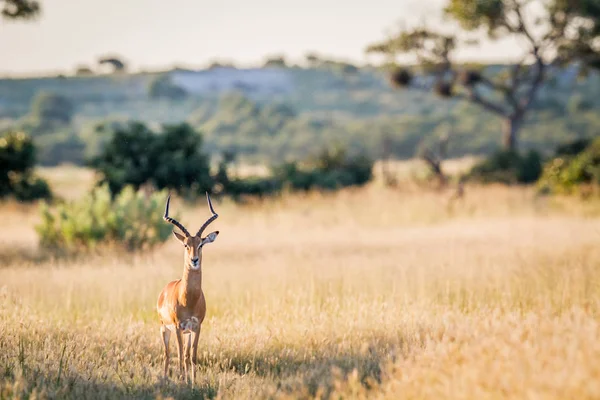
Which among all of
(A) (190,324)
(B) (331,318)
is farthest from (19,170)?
(A) (190,324)

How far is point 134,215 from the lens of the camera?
1555 centimetres

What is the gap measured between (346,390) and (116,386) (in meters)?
1.95

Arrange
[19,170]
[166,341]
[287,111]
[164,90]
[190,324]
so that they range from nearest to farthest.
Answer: [190,324] < [166,341] < [19,170] < [287,111] < [164,90]

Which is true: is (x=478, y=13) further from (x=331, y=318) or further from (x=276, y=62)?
(x=276, y=62)

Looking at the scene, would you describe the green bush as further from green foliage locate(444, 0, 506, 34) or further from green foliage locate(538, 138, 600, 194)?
green foliage locate(444, 0, 506, 34)

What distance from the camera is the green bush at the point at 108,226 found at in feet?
50.3

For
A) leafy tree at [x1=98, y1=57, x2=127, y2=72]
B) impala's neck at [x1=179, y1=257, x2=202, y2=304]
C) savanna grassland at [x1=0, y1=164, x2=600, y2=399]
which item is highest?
leafy tree at [x1=98, y1=57, x2=127, y2=72]

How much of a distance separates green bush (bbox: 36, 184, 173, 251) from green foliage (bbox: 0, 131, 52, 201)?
399 inches

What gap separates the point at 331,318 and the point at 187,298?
8.36ft

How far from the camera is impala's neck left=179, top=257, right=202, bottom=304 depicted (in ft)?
21.0

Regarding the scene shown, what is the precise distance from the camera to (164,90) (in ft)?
273

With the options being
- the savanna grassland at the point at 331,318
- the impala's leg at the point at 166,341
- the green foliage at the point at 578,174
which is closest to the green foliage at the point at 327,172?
the green foliage at the point at 578,174

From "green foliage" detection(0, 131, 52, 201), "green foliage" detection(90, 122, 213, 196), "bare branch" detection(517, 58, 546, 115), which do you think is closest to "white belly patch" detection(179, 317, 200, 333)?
"green foliage" detection(90, 122, 213, 196)

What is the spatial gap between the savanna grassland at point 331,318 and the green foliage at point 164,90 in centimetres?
6640
